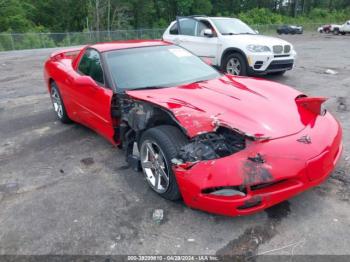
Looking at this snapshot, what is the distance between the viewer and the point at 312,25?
46.1 meters

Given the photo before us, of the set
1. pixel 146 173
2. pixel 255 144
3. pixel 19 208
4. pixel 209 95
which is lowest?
pixel 19 208

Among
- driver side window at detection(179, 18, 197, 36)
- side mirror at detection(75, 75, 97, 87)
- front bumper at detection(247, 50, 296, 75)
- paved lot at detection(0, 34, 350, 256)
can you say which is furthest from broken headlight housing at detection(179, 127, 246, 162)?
driver side window at detection(179, 18, 197, 36)

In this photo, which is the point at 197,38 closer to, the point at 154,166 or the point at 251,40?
the point at 251,40

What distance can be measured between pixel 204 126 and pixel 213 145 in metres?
0.19

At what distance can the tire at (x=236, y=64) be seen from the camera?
797 cm

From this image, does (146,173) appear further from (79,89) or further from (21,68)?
(21,68)

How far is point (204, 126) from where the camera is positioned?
284 cm

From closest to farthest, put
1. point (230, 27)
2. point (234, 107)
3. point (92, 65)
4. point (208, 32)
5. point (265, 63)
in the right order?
point (234, 107) → point (92, 65) → point (265, 63) → point (208, 32) → point (230, 27)

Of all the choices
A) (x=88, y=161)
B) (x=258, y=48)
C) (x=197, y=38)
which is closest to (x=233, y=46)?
(x=258, y=48)

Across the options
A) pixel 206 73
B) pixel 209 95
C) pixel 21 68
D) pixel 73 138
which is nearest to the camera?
pixel 209 95

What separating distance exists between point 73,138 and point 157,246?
2837mm

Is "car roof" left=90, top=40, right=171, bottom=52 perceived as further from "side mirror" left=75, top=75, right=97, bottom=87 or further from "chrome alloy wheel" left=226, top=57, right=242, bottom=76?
"chrome alloy wheel" left=226, top=57, right=242, bottom=76

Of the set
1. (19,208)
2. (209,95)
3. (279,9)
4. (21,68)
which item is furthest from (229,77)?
(279,9)

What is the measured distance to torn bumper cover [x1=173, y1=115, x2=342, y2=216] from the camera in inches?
99.5
